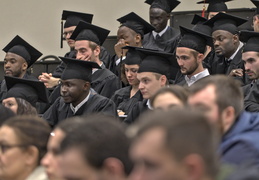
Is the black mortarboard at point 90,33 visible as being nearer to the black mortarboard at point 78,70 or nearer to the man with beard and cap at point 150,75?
the black mortarboard at point 78,70

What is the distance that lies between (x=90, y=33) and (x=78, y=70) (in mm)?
1653

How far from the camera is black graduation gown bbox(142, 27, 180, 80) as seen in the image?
9.61 m

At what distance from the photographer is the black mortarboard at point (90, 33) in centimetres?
940

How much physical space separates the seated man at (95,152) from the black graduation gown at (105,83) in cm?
591

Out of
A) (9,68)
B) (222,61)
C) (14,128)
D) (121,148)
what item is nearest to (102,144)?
(121,148)

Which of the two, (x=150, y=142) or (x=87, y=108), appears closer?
(x=150, y=142)

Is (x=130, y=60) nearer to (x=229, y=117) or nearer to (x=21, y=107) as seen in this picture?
(x=21, y=107)

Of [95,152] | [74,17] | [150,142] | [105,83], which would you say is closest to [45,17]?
[74,17]

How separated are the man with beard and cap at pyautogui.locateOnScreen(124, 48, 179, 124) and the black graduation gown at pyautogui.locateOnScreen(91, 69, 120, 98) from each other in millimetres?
1163

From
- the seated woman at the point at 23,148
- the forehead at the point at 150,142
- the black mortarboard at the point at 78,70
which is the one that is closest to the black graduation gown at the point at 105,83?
the black mortarboard at the point at 78,70

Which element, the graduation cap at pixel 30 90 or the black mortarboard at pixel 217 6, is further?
the black mortarboard at pixel 217 6

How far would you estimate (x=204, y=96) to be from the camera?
3494 mm

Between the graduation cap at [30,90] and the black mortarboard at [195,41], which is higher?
the black mortarboard at [195,41]

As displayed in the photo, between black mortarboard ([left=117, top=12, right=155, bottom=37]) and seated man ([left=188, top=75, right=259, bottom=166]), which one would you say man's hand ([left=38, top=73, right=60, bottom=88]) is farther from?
seated man ([left=188, top=75, right=259, bottom=166])
